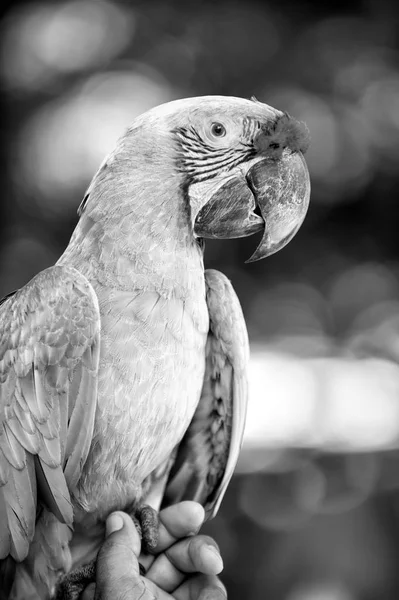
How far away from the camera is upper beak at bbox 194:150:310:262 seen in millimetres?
940

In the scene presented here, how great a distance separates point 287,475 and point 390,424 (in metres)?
0.51

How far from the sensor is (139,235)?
927 millimetres

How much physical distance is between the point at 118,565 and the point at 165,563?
0.52 ft

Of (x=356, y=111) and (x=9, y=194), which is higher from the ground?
(x=356, y=111)

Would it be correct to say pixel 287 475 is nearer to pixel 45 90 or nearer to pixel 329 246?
pixel 329 246

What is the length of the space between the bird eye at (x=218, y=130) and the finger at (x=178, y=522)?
58cm

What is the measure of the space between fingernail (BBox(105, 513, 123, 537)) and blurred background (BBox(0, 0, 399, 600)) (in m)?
1.72

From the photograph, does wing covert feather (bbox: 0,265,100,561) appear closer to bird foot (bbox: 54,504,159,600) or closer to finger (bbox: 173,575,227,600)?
bird foot (bbox: 54,504,159,600)

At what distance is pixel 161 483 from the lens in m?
1.06

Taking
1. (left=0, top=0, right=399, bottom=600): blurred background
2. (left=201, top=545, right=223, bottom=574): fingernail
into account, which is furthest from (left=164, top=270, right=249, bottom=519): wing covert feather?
(left=0, top=0, right=399, bottom=600): blurred background

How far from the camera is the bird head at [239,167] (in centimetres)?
94

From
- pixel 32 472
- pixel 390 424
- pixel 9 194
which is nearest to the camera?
pixel 32 472

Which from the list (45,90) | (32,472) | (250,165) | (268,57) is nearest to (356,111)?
(268,57)

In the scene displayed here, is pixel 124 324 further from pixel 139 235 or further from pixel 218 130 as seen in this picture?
pixel 218 130
